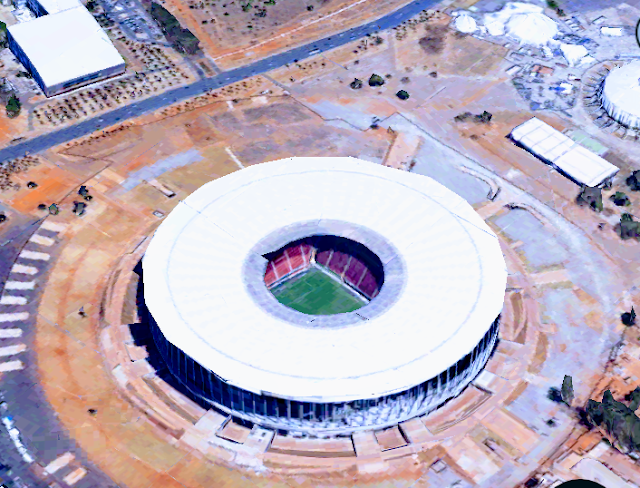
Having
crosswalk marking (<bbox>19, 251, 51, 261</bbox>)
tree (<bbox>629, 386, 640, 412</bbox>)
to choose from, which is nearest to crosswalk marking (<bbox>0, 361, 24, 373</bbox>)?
crosswalk marking (<bbox>19, 251, 51, 261</bbox>)

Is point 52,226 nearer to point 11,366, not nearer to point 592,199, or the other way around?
point 11,366

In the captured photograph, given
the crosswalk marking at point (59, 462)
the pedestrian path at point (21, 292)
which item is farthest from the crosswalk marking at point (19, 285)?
the crosswalk marking at point (59, 462)

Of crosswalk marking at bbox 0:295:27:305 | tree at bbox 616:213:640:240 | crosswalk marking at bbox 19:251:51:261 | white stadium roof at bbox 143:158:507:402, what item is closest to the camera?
white stadium roof at bbox 143:158:507:402

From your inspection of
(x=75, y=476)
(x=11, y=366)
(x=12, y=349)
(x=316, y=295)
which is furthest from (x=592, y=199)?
(x=11, y=366)

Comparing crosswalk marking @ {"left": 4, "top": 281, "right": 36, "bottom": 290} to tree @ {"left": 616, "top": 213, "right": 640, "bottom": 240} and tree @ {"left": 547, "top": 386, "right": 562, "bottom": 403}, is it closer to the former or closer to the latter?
tree @ {"left": 547, "top": 386, "right": 562, "bottom": 403}

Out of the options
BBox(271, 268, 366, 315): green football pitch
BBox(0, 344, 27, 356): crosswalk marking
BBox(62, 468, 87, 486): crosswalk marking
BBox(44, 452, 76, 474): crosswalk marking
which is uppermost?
BBox(0, 344, 27, 356): crosswalk marking

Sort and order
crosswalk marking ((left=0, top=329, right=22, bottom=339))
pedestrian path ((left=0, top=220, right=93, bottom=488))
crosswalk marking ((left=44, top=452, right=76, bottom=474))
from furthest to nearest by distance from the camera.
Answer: crosswalk marking ((left=0, top=329, right=22, bottom=339)) < crosswalk marking ((left=44, top=452, right=76, bottom=474)) < pedestrian path ((left=0, top=220, right=93, bottom=488))
